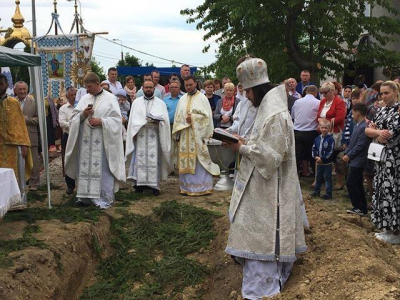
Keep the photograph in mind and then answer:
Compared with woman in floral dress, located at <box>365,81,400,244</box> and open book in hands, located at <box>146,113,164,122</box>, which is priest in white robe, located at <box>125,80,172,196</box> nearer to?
open book in hands, located at <box>146,113,164,122</box>

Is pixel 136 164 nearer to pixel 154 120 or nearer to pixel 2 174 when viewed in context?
pixel 154 120

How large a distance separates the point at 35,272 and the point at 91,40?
10.2m

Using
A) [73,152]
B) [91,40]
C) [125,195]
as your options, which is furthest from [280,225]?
[91,40]

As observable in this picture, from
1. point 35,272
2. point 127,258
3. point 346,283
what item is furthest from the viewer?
point 127,258

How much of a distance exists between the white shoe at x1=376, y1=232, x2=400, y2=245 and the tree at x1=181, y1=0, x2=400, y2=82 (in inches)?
486

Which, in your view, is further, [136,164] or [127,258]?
[136,164]

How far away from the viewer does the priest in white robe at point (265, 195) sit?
4578mm

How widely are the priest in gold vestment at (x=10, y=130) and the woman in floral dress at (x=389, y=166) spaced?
4.69 m

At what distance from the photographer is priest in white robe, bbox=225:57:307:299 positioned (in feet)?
15.0

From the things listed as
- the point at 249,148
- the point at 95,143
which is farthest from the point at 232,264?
the point at 95,143

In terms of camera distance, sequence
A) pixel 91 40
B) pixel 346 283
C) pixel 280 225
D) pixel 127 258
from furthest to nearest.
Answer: pixel 91 40
pixel 127 258
pixel 280 225
pixel 346 283

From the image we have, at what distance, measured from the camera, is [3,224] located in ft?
22.9

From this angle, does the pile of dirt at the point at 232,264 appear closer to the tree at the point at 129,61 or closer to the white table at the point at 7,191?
the white table at the point at 7,191

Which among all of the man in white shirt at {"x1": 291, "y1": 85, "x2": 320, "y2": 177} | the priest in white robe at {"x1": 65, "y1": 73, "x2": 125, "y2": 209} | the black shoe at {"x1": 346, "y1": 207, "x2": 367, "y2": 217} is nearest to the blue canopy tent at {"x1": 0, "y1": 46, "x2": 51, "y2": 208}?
the priest in white robe at {"x1": 65, "y1": 73, "x2": 125, "y2": 209}
